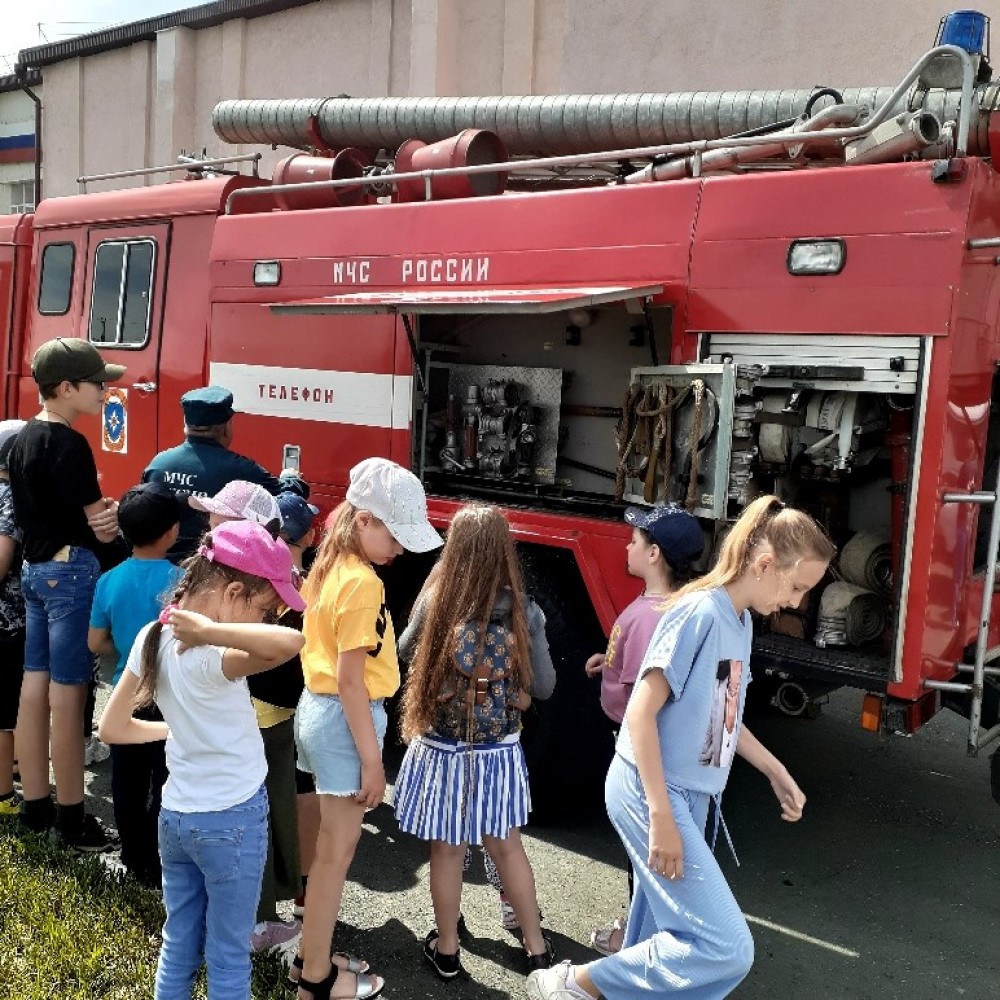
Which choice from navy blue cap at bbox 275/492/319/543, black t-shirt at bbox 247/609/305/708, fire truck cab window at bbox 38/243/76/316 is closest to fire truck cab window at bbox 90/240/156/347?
fire truck cab window at bbox 38/243/76/316

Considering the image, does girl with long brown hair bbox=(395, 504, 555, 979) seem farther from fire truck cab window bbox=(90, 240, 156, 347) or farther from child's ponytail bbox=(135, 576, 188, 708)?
fire truck cab window bbox=(90, 240, 156, 347)

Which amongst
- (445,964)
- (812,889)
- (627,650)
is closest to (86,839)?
(445,964)

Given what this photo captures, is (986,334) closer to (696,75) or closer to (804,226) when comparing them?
(804,226)

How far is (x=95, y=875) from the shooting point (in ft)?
12.6

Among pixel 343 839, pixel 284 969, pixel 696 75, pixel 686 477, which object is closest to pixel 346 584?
pixel 343 839

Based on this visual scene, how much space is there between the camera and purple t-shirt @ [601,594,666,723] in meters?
3.42

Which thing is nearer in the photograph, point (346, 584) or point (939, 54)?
point (346, 584)

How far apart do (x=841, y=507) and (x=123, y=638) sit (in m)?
2.90

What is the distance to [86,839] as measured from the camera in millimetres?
4148

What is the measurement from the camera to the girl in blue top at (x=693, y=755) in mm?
2707

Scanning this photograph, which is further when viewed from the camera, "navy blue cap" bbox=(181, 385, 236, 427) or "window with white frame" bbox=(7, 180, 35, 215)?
"window with white frame" bbox=(7, 180, 35, 215)

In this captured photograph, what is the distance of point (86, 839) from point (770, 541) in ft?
9.65

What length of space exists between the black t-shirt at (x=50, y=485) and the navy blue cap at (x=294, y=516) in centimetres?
80

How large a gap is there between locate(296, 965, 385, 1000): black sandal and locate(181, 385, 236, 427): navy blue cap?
2.18 m
